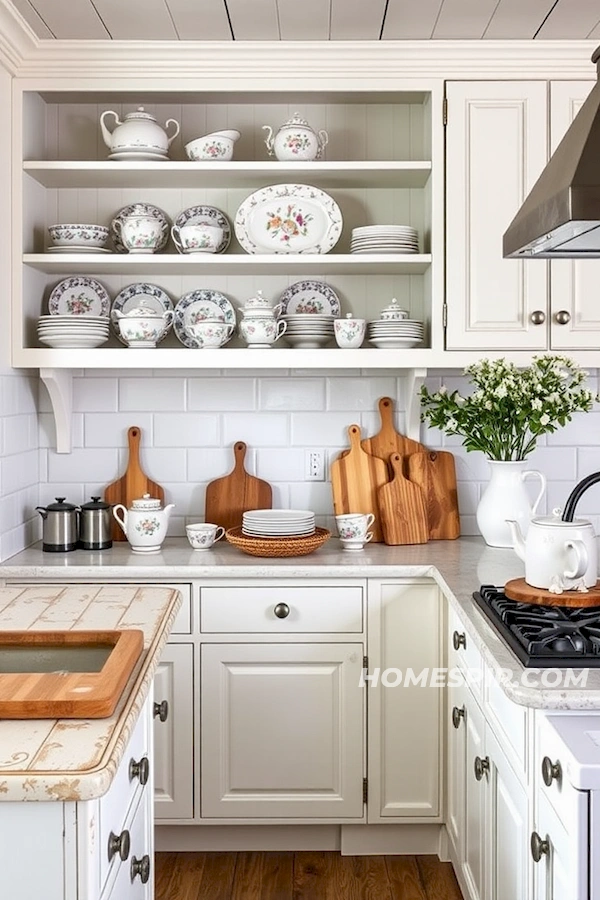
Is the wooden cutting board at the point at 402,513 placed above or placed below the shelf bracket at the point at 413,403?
below

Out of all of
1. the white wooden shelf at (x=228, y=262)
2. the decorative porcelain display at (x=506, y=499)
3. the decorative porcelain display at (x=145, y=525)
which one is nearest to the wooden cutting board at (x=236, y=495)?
the decorative porcelain display at (x=145, y=525)

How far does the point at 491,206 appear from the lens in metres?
2.99

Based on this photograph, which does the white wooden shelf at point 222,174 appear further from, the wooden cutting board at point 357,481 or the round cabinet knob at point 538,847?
the round cabinet knob at point 538,847

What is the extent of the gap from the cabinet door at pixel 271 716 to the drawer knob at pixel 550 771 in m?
1.24

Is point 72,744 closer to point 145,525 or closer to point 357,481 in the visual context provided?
point 145,525

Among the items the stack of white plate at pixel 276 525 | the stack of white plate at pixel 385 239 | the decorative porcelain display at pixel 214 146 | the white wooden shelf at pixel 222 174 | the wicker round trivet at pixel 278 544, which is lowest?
the wicker round trivet at pixel 278 544

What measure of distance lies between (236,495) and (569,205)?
1.86 metres

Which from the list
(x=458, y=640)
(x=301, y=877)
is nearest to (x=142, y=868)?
(x=458, y=640)

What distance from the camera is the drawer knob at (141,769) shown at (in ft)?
5.42

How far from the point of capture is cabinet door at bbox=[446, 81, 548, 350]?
9.78ft

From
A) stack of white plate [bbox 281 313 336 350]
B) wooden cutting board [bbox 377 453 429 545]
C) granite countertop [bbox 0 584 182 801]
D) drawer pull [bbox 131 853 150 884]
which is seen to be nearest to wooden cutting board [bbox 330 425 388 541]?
wooden cutting board [bbox 377 453 429 545]

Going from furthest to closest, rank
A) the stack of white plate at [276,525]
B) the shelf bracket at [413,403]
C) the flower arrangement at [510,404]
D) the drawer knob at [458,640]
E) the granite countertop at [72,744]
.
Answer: the shelf bracket at [413,403] → the stack of white plate at [276,525] → the flower arrangement at [510,404] → the drawer knob at [458,640] → the granite countertop at [72,744]

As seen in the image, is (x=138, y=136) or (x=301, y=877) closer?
(x=301, y=877)

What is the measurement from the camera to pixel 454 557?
2.94 m
